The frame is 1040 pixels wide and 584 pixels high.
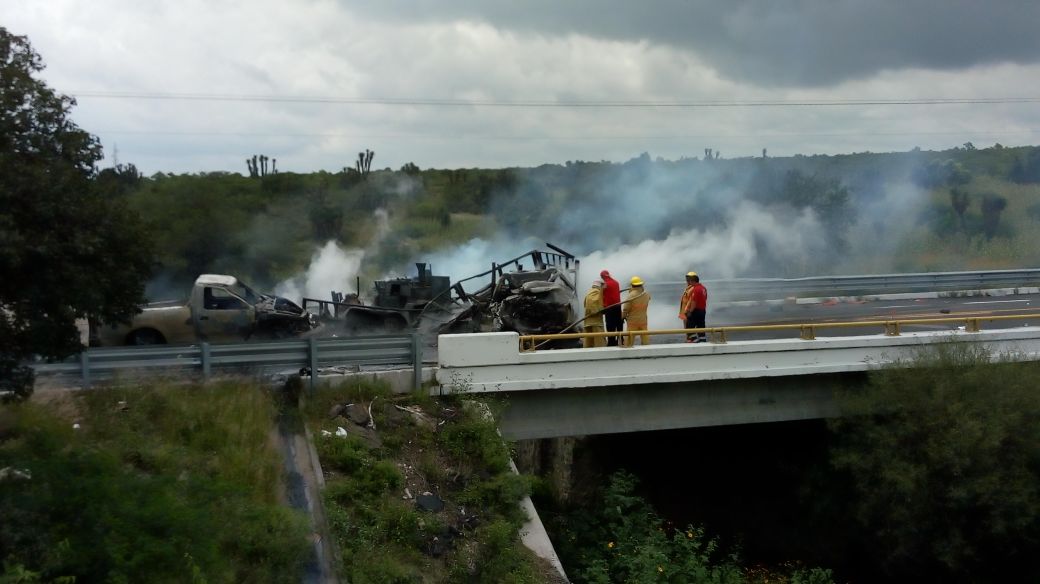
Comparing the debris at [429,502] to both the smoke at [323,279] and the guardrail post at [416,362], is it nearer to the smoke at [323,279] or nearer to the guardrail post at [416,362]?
the guardrail post at [416,362]

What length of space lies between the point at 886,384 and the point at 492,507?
6.91m

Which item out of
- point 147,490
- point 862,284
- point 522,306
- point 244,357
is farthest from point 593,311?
point 862,284

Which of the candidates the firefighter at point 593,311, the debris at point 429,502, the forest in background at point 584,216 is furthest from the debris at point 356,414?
the forest in background at point 584,216

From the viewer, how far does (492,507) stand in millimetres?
10031

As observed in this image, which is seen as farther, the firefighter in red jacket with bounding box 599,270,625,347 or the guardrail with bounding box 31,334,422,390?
the firefighter in red jacket with bounding box 599,270,625,347

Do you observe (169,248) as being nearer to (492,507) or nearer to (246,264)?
(246,264)

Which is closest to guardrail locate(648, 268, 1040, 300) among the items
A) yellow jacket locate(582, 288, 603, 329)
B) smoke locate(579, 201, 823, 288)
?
smoke locate(579, 201, 823, 288)

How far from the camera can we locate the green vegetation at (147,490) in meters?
6.67

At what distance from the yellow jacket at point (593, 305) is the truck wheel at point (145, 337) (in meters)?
6.95

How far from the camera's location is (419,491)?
10000mm

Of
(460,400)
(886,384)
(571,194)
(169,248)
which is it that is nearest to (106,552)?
(460,400)

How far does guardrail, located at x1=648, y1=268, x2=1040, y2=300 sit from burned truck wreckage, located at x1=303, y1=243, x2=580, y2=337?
853 cm

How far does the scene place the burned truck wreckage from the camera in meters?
14.2

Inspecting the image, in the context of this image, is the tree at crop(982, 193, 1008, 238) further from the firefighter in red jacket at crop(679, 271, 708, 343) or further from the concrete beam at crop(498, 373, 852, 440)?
the firefighter in red jacket at crop(679, 271, 708, 343)
